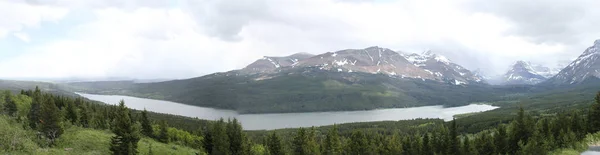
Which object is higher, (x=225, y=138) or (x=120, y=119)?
(x=120, y=119)

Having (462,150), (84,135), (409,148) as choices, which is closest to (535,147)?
(462,150)

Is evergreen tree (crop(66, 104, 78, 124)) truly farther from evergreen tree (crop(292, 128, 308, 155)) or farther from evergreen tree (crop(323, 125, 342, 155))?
evergreen tree (crop(323, 125, 342, 155))

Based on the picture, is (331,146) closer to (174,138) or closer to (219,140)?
(219,140)

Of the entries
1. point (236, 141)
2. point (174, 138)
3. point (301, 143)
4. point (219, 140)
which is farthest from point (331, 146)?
point (174, 138)

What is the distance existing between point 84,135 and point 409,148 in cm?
7037

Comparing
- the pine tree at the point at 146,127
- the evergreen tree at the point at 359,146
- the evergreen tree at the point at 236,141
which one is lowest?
the evergreen tree at the point at 359,146

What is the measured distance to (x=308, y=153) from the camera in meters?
77.1

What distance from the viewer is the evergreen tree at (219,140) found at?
6347 cm

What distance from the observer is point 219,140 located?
6412 centimetres

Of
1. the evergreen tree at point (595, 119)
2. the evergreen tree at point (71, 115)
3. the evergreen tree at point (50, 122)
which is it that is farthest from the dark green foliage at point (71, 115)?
the evergreen tree at point (595, 119)

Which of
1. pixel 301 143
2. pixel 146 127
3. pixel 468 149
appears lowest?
pixel 468 149

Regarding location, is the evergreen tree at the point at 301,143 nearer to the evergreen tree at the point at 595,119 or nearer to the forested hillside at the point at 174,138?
the forested hillside at the point at 174,138

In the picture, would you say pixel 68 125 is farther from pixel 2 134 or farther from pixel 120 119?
pixel 2 134

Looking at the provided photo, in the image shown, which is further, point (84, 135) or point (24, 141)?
point (84, 135)
